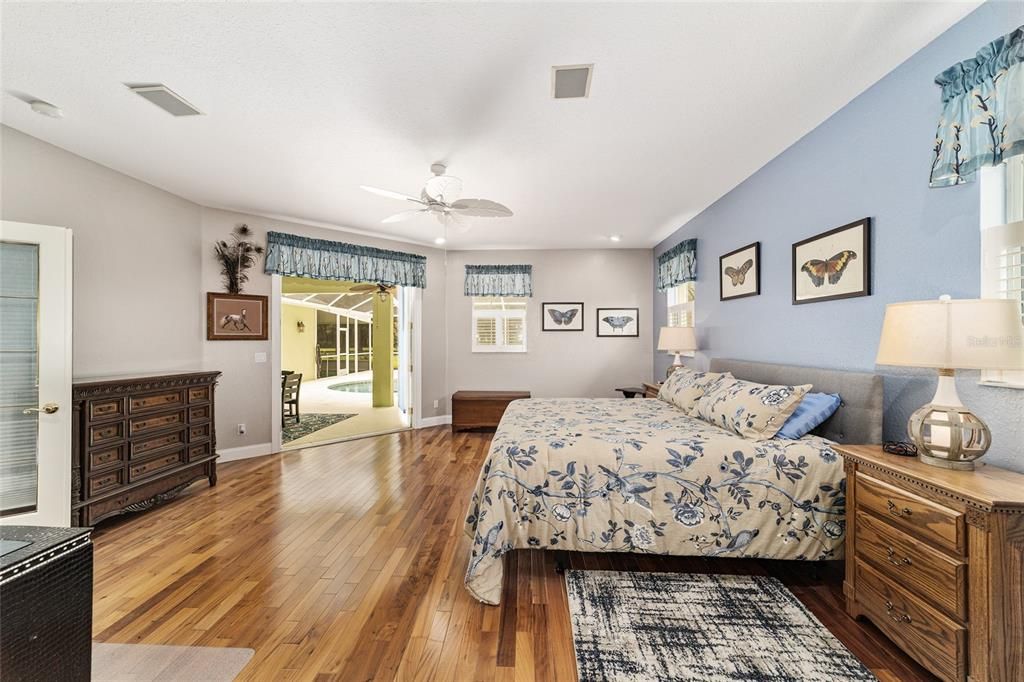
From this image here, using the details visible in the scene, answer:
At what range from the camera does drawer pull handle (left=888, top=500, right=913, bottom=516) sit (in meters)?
1.53

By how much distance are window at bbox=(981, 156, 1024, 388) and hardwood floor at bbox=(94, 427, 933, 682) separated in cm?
150

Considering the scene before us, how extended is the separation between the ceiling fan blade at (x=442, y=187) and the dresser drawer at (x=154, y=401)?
2.60 meters

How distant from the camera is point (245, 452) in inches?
173

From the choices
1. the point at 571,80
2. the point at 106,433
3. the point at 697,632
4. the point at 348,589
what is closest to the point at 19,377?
the point at 106,433

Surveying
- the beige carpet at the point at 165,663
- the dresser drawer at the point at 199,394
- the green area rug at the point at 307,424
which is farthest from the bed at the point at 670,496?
the green area rug at the point at 307,424

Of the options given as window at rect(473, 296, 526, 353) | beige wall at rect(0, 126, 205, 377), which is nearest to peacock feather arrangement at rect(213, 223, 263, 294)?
beige wall at rect(0, 126, 205, 377)

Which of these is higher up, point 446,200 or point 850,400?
point 446,200

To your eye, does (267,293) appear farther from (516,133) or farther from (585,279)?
(585,279)

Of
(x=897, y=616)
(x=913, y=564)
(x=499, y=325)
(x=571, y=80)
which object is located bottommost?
(x=897, y=616)

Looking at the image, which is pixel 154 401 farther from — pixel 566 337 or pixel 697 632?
pixel 566 337

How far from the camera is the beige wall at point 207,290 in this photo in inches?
120

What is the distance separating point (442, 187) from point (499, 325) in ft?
11.1

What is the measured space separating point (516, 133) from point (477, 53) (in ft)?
2.49

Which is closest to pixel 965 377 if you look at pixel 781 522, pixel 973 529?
pixel 973 529
